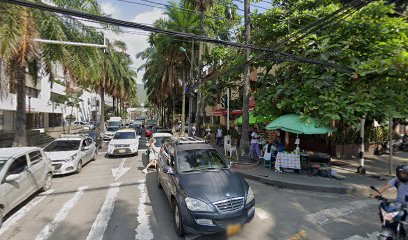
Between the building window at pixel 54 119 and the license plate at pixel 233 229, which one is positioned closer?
the license plate at pixel 233 229

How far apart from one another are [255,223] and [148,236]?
2408 mm

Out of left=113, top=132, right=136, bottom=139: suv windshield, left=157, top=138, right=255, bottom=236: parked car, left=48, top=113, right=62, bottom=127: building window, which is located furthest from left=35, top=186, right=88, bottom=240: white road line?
left=48, top=113, right=62, bottom=127: building window

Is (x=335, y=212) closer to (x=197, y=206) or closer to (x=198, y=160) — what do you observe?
(x=198, y=160)

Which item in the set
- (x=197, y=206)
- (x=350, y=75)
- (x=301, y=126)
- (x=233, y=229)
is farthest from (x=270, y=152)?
(x=197, y=206)

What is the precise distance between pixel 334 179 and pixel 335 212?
3.24 m

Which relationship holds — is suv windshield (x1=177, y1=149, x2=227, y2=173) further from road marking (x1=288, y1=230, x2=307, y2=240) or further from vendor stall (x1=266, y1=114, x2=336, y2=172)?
vendor stall (x1=266, y1=114, x2=336, y2=172)

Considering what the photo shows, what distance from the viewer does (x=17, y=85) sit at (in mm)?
13828

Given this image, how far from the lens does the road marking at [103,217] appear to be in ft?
17.6

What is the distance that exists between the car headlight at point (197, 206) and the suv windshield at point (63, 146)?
8551 mm

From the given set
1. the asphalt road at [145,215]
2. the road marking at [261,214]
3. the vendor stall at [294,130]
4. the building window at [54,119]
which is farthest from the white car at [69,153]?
the building window at [54,119]

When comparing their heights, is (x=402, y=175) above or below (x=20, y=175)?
above

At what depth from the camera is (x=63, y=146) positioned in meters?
11.6

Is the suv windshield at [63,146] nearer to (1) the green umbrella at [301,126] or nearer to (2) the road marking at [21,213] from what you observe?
(2) the road marking at [21,213]

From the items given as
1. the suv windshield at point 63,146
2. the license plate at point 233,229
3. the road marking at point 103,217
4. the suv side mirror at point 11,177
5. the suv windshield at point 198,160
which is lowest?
the road marking at point 103,217
